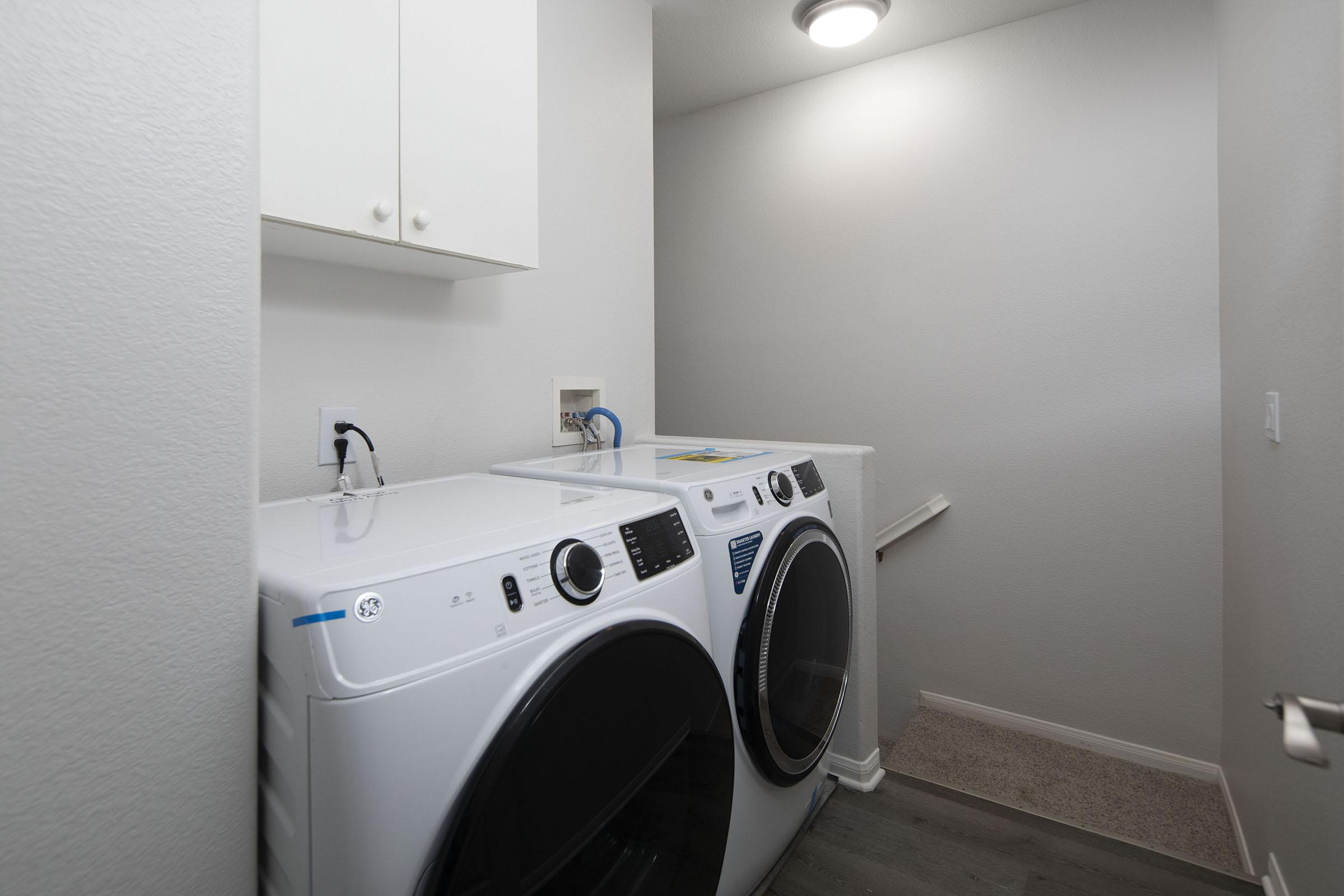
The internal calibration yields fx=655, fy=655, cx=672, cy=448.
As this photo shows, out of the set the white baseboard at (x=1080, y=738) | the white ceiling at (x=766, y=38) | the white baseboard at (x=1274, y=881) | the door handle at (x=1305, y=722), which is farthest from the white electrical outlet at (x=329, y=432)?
the white baseboard at (x=1080, y=738)

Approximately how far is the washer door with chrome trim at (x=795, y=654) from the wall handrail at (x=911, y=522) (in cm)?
108

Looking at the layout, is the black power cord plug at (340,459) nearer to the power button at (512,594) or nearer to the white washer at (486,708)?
the white washer at (486,708)

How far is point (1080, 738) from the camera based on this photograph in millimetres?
2330

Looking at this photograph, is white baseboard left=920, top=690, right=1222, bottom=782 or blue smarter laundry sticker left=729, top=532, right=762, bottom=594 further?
white baseboard left=920, top=690, right=1222, bottom=782

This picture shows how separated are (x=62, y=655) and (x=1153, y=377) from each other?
107 inches

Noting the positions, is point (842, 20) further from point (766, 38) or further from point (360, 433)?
point (360, 433)

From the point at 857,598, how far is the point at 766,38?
2080 millimetres

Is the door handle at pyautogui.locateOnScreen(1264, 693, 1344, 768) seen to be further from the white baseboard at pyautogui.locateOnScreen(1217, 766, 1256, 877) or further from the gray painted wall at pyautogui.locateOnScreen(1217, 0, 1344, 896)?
the white baseboard at pyautogui.locateOnScreen(1217, 766, 1256, 877)

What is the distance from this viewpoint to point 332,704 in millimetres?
638

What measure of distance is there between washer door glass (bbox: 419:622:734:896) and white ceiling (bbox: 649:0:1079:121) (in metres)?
2.25

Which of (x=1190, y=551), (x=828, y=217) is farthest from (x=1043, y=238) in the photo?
(x=1190, y=551)

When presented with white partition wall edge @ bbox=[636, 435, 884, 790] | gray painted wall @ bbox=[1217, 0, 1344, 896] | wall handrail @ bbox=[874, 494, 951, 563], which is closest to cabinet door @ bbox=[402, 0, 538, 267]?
white partition wall edge @ bbox=[636, 435, 884, 790]

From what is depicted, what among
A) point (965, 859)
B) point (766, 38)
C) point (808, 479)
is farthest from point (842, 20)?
point (965, 859)

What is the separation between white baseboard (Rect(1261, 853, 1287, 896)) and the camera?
142 cm
